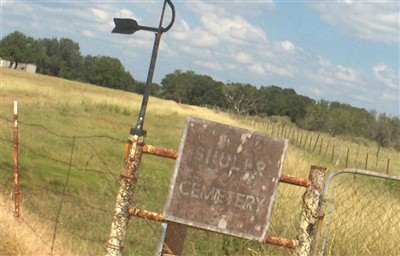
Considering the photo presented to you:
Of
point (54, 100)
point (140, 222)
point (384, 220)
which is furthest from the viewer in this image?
point (54, 100)

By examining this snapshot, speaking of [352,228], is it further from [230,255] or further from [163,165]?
[163,165]

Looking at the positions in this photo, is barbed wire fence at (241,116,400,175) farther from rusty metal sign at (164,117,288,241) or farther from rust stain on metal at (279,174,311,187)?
rusty metal sign at (164,117,288,241)

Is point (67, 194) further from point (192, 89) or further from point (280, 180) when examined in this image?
point (192, 89)

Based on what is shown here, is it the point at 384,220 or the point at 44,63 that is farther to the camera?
the point at 44,63

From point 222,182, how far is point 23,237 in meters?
3.31

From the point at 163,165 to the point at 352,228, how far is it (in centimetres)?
1092

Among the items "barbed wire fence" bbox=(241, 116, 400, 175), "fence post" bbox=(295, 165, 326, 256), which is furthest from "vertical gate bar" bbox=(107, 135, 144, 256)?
"barbed wire fence" bbox=(241, 116, 400, 175)

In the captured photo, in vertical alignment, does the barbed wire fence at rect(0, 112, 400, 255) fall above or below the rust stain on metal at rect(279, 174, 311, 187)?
below

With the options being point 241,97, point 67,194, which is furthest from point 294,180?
point 241,97

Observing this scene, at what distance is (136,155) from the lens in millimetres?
5016

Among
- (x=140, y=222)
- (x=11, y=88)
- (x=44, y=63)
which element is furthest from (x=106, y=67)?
(x=140, y=222)

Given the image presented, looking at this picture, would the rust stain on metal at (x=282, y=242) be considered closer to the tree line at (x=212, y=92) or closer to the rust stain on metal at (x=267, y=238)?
the rust stain on metal at (x=267, y=238)

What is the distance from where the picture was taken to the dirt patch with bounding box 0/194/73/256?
7.02m

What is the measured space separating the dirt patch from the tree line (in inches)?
2047
